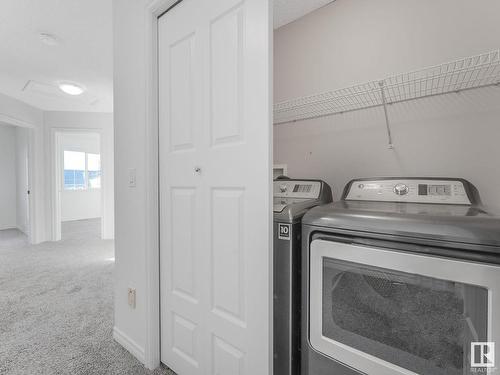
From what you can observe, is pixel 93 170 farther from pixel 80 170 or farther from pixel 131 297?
pixel 131 297

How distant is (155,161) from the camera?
1473 millimetres

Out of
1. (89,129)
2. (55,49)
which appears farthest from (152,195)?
(89,129)

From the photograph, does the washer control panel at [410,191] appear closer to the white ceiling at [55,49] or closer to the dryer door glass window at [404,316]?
the dryer door glass window at [404,316]

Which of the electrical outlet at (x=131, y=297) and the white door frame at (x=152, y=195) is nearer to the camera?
the white door frame at (x=152, y=195)

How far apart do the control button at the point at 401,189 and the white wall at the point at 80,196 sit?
23.0 ft

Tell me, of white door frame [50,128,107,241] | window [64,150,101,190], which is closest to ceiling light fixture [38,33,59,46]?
white door frame [50,128,107,241]

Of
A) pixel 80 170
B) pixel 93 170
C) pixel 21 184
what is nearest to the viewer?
pixel 21 184

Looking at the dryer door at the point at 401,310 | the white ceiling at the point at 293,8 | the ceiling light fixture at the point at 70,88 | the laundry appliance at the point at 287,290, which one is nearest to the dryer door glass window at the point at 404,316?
the dryer door at the point at 401,310

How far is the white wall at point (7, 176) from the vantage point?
17.3 feet

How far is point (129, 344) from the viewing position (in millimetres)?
1613

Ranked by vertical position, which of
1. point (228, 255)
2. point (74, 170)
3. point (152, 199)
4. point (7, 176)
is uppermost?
point (74, 170)

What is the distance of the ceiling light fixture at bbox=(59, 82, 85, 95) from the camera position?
10.6 ft

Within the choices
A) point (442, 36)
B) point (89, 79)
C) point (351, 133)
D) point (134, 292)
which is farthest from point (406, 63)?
point (89, 79)

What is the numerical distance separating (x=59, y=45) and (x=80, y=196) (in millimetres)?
5573
